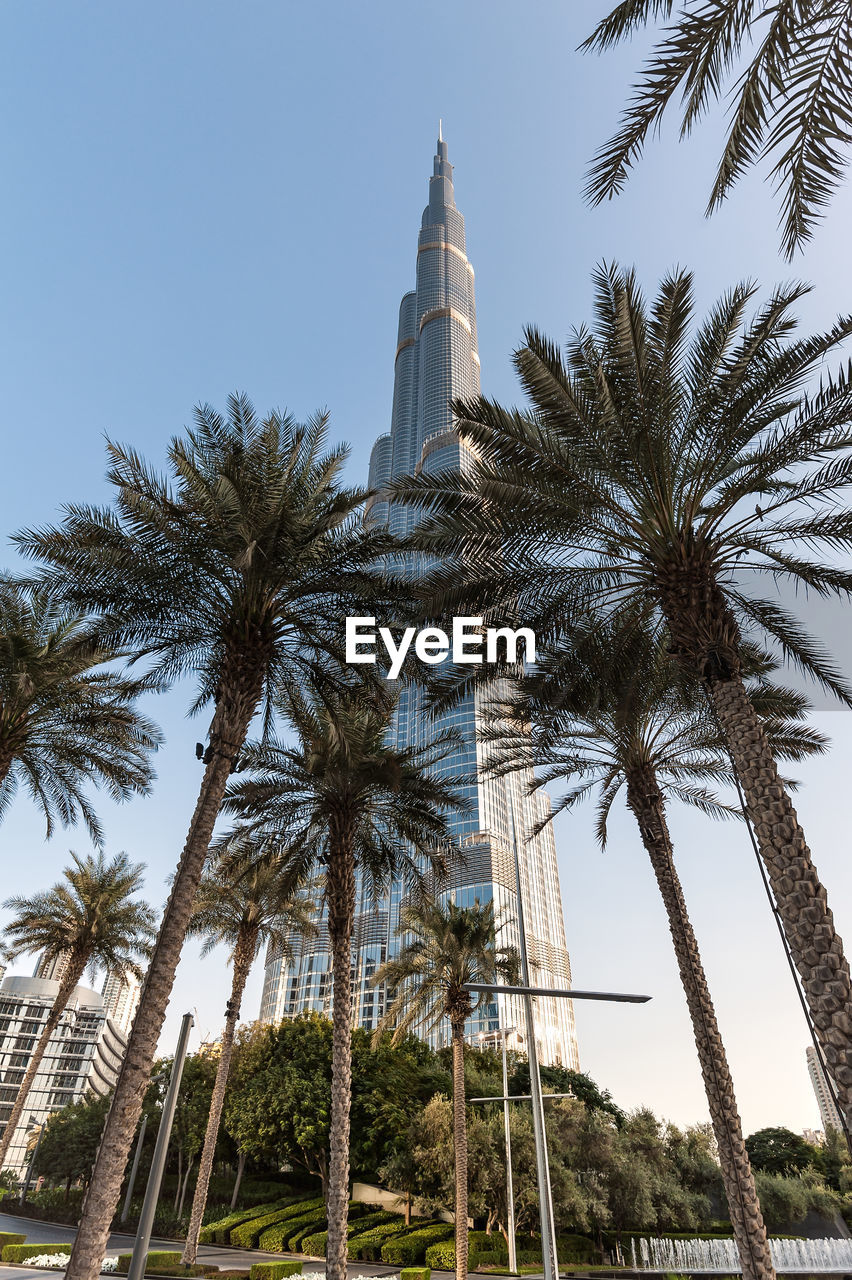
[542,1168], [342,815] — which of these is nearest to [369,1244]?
[542,1168]

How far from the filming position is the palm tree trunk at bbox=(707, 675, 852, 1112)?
6.86 m

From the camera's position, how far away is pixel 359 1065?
35250 mm

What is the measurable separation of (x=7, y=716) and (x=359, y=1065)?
91.6 feet

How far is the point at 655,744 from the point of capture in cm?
1530

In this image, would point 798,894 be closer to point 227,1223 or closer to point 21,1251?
point 21,1251

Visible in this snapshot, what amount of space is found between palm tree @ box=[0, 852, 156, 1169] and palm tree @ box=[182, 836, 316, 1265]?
12.1 ft

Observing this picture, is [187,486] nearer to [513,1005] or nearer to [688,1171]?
[688,1171]

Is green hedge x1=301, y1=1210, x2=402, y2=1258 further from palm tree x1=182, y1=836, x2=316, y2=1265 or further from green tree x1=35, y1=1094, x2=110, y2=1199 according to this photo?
green tree x1=35, y1=1094, x2=110, y2=1199

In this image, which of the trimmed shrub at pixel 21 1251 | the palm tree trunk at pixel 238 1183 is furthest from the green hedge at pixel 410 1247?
the palm tree trunk at pixel 238 1183

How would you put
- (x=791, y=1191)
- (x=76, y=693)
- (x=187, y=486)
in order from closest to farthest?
(x=187, y=486) → (x=76, y=693) → (x=791, y=1191)

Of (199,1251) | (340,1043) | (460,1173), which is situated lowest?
(199,1251)

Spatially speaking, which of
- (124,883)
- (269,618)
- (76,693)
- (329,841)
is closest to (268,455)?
(269,618)

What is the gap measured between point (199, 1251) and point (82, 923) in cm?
1472

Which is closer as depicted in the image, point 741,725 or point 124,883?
point 741,725
